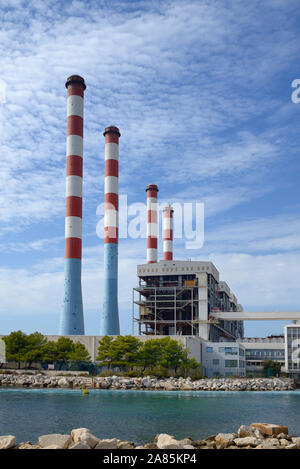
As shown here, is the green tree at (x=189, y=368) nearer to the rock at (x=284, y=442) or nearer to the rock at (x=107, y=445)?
the rock at (x=284, y=442)

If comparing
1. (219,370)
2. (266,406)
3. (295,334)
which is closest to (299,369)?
(295,334)

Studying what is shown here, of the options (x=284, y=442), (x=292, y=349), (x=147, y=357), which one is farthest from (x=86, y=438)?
(x=292, y=349)

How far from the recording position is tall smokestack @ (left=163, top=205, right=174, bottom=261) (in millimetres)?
87375

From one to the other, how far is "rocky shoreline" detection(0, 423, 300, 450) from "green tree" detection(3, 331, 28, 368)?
43366 millimetres

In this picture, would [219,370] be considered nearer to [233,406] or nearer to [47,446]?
[233,406]

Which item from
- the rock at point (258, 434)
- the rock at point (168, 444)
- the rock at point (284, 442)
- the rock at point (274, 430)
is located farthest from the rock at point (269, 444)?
the rock at point (168, 444)

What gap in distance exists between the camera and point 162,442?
50.5 ft

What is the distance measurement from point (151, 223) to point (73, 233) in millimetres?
25732

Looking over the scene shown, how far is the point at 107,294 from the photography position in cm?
6950

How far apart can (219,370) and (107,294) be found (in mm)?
17041

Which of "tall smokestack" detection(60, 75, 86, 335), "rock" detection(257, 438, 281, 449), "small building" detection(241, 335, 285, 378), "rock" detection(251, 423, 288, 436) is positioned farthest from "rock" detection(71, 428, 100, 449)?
"small building" detection(241, 335, 285, 378)

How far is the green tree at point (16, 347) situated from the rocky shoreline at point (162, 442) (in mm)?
43366

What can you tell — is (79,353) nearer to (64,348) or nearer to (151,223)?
(64,348)

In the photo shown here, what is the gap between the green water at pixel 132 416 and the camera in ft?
69.9
